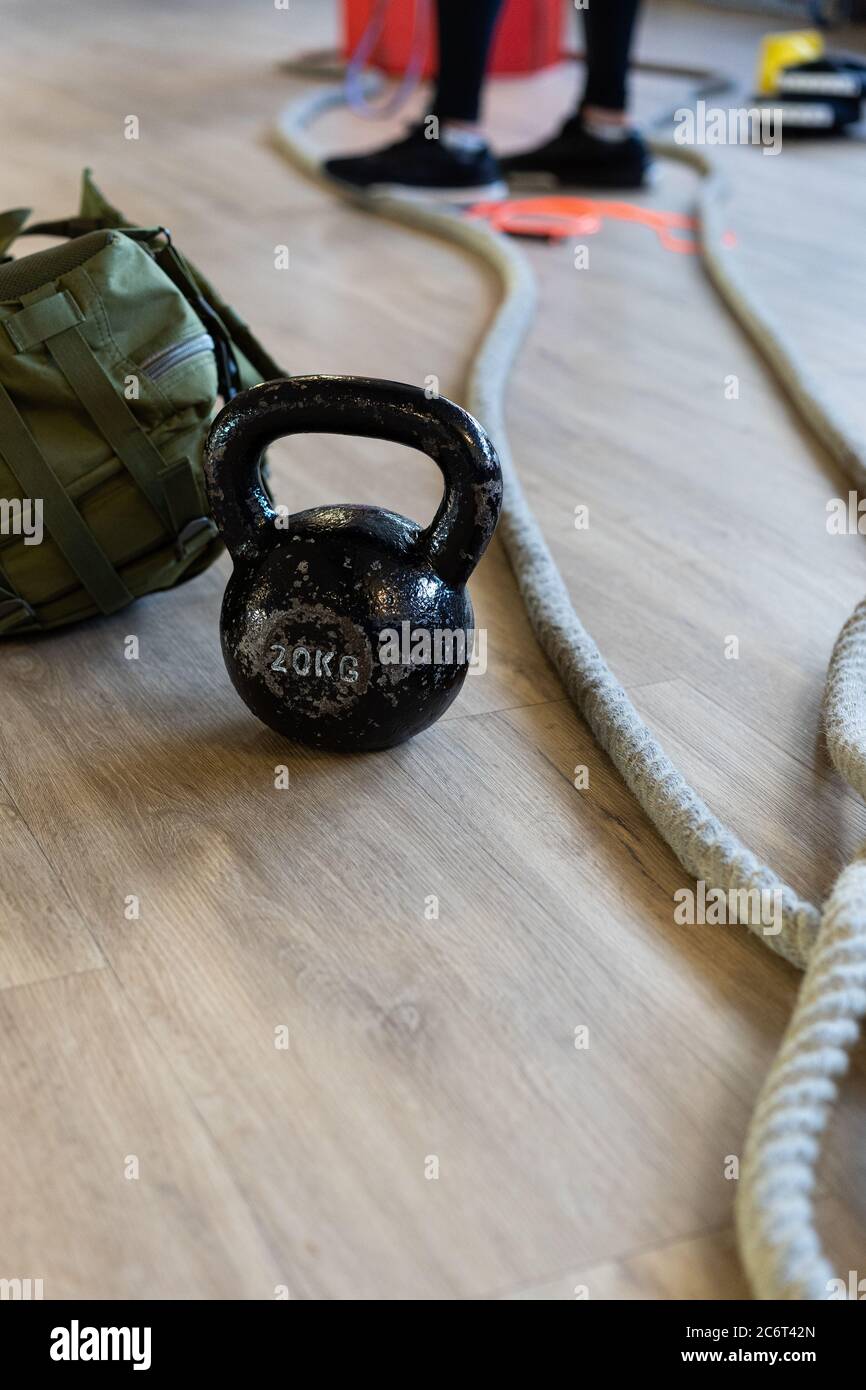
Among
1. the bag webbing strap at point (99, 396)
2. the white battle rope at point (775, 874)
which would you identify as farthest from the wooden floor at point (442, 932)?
the bag webbing strap at point (99, 396)

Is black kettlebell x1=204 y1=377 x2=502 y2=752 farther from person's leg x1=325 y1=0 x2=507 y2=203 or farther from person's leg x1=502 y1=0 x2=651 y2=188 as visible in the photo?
person's leg x1=502 y1=0 x2=651 y2=188

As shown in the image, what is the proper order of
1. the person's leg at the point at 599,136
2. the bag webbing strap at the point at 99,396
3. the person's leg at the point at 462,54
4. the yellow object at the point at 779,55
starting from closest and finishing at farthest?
the bag webbing strap at the point at 99,396 → the person's leg at the point at 462,54 → the person's leg at the point at 599,136 → the yellow object at the point at 779,55

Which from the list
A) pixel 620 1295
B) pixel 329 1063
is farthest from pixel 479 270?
pixel 620 1295

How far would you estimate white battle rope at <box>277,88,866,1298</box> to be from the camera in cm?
73

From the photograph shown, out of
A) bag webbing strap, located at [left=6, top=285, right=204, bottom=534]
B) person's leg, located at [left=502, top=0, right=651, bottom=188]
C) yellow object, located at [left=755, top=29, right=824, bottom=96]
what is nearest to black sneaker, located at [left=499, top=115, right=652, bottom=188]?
person's leg, located at [left=502, top=0, right=651, bottom=188]

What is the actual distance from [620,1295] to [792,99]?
3.22 meters

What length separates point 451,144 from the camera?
275cm

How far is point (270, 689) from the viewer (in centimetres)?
111

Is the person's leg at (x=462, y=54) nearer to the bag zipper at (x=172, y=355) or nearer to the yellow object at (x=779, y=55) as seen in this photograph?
the yellow object at (x=779, y=55)

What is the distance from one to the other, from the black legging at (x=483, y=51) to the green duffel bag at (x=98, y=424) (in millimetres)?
1592

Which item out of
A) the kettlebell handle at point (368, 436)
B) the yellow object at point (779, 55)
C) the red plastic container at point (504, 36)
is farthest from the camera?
the red plastic container at point (504, 36)

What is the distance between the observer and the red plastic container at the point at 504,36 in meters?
4.09

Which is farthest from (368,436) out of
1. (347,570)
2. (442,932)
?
(442,932)

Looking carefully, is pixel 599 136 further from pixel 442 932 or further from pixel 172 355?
pixel 442 932
